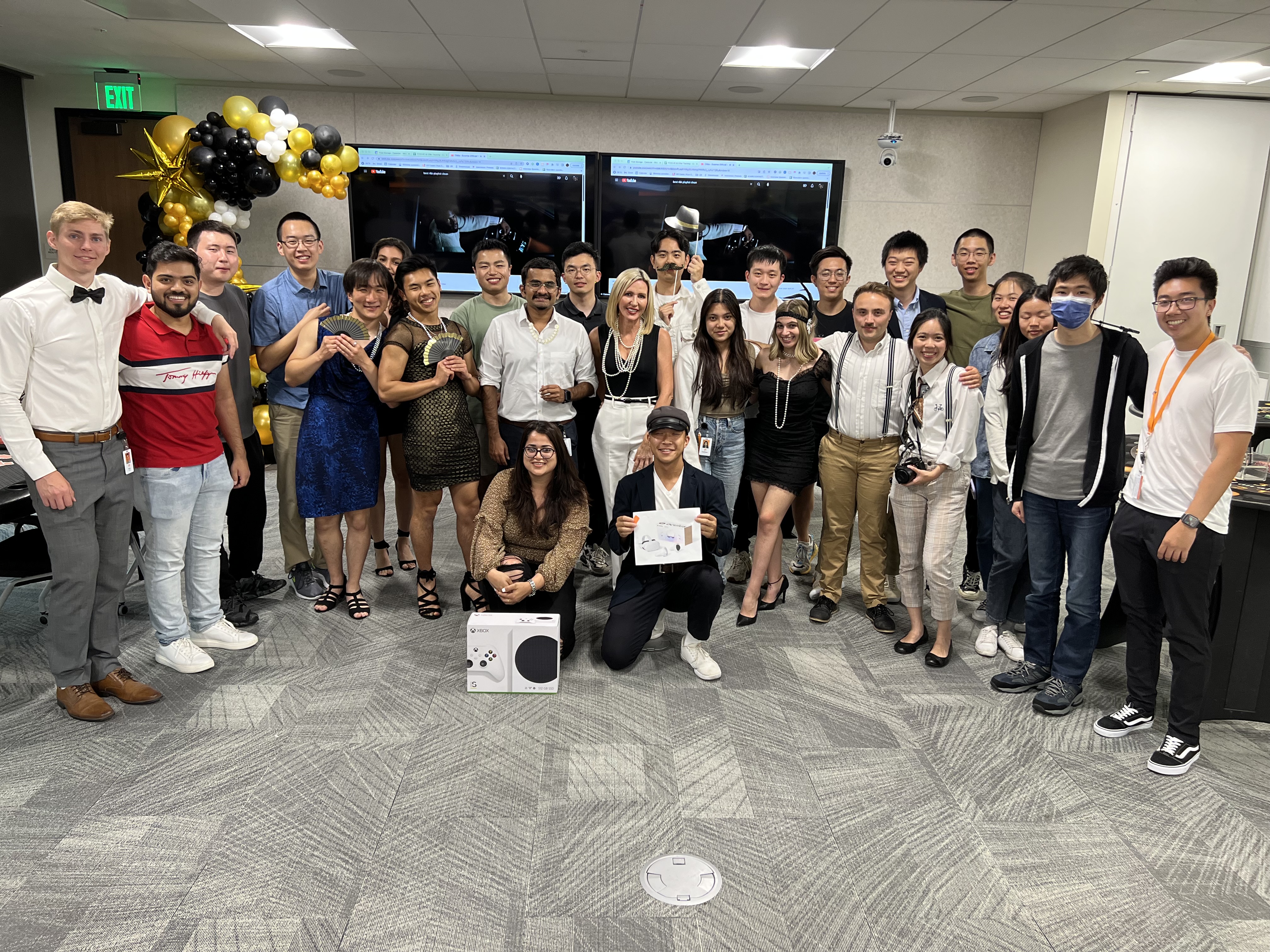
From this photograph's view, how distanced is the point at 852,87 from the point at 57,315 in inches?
232

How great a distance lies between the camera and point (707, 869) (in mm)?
2258

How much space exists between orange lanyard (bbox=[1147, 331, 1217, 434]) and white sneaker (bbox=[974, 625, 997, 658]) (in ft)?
4.10

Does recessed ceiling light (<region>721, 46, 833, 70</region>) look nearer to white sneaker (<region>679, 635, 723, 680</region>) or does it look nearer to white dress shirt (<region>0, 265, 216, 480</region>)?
white sneaker (<region>679, 635, 723, 680</region>)

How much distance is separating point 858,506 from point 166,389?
2891 millimetres

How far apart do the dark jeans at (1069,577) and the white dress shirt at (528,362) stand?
200 centimetres

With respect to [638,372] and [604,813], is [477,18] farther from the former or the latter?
[604,813]

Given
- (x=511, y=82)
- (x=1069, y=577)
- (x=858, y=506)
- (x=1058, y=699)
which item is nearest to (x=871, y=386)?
(x=858, y=506)

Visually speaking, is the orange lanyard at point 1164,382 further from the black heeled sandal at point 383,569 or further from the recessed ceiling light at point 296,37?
the recessed ceiling light at point 296,37

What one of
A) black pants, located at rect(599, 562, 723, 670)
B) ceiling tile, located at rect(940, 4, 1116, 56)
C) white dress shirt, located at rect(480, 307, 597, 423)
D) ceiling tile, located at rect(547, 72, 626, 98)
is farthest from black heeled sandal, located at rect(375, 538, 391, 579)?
ceiling tile, located at rect(940, 4, 1116, 56)

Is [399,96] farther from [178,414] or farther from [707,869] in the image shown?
[707,869]

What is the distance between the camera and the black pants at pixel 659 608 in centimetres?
336

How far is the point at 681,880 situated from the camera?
7.26 ft

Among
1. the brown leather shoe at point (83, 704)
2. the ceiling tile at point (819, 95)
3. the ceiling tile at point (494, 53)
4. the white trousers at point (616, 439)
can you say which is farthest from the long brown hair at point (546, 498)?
the ceiling tile at point (819, 95)

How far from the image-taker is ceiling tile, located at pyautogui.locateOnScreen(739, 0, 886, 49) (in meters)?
4.60
